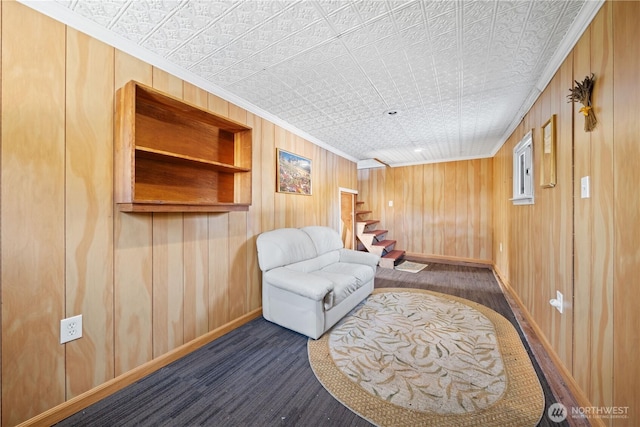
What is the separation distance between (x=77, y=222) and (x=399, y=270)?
4.31 meters

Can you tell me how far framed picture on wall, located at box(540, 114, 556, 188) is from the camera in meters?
1.72

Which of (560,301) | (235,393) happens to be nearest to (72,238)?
(235,393)

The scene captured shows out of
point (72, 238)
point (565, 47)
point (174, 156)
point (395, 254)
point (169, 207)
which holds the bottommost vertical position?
point (395, 254)

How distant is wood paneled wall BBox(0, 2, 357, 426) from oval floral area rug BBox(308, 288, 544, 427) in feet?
4.29

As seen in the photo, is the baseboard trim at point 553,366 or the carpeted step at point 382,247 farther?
the carpeted step at point 382,247

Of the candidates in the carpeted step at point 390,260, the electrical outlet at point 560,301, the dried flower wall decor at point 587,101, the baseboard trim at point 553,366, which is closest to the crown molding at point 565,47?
the dried flower wall decor at point 587,101

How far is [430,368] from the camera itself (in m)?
1.72

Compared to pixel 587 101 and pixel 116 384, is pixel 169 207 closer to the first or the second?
pixel 116 384

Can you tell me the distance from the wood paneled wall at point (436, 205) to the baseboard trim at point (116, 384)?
438 cm

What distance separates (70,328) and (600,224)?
2.94 metres

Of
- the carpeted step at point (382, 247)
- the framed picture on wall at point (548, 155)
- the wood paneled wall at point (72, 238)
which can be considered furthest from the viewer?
the carpeted step at point (382, 247)

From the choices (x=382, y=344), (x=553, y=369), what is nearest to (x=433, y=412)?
(x=382, y=344)

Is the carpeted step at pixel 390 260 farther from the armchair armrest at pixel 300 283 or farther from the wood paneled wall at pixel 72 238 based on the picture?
the wood paneled wall at pixel 72 238

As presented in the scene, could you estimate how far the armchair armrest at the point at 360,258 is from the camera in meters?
3.04
